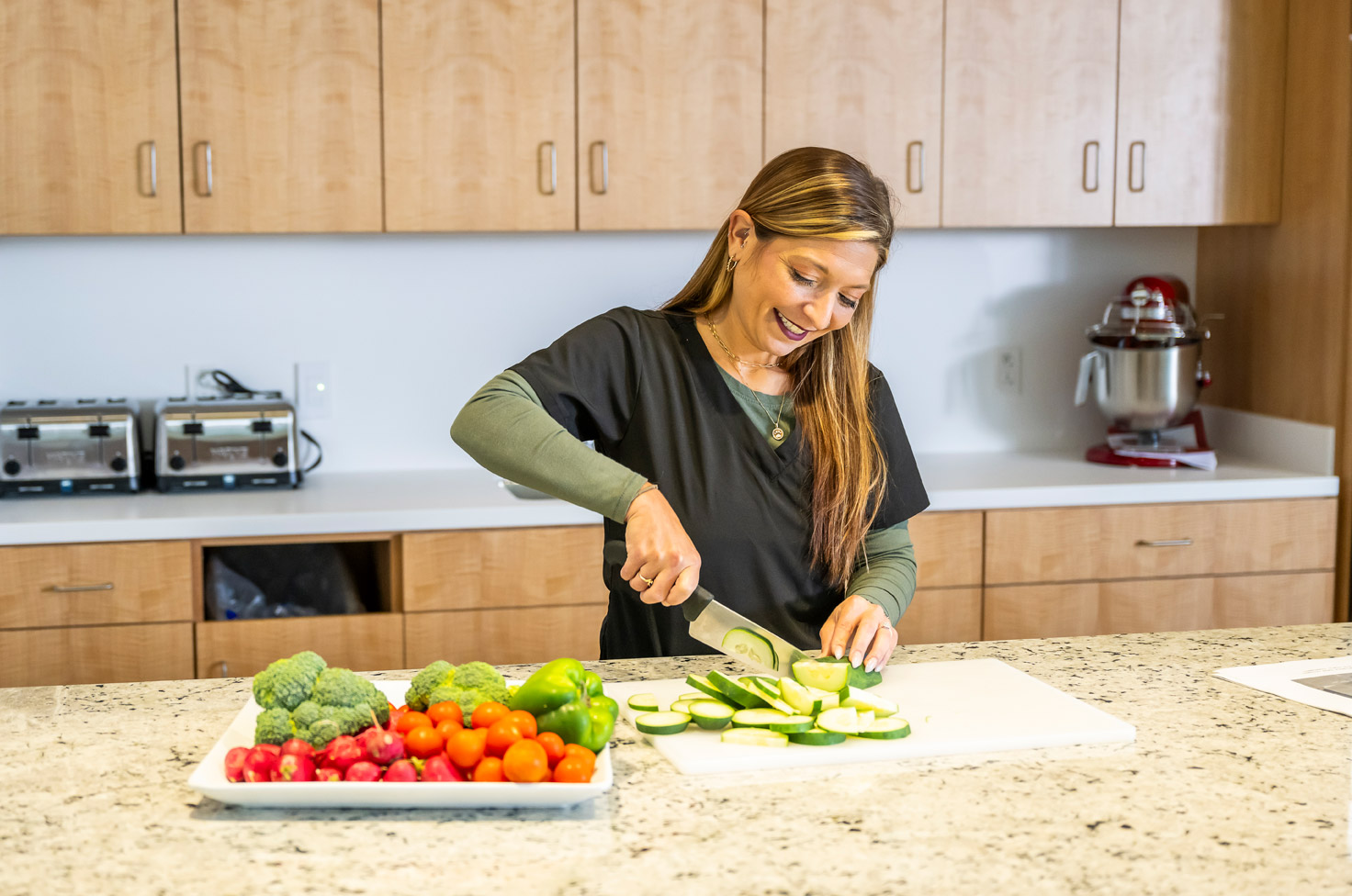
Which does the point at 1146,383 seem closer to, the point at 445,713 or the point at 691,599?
the point at 691,599

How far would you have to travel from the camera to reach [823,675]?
1329 millimetres

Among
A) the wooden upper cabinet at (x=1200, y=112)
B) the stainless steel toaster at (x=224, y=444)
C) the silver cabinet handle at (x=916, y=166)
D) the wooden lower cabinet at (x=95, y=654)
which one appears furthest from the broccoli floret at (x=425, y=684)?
the wooden upper cabinet at (x=1200, y=112)

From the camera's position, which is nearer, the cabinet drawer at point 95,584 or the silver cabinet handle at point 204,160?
the cabinet drawer at point 95,584

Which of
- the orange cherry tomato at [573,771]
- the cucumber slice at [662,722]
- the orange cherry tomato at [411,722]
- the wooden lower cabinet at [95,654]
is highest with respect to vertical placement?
the orange cherry tomato at [411,722]

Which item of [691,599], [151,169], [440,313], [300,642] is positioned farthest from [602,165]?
[691,599]

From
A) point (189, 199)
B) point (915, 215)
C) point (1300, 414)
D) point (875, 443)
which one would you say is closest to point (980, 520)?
point (915, 215)

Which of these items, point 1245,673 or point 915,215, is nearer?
point 1245,673

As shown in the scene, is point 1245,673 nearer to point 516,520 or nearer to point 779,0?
point 516,520

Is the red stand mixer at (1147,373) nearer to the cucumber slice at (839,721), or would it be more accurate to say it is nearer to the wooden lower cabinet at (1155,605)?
the wooden lower cabinet at (1155,605)

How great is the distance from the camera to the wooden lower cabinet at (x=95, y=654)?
8.07 ft

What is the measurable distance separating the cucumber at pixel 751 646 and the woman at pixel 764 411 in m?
0.16

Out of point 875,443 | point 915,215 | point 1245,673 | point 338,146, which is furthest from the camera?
point 915,215

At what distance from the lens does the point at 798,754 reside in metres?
1.20

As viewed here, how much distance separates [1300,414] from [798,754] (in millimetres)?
2395
